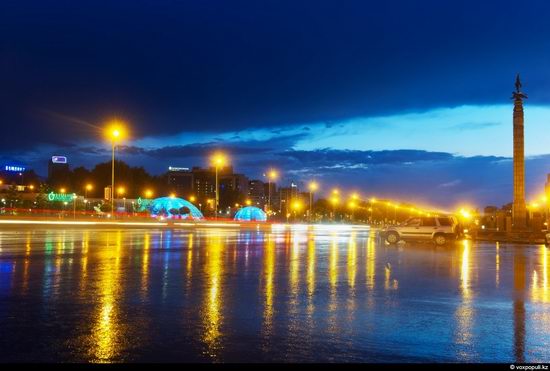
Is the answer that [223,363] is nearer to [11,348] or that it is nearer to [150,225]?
[11,348]

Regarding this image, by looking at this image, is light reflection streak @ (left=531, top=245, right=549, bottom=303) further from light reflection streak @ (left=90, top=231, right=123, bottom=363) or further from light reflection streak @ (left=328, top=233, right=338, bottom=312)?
light reflection streak @ (left=90, top=231, right=123, bottom=363)

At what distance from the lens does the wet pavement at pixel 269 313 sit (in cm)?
712

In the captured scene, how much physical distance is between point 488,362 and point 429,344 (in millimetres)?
991

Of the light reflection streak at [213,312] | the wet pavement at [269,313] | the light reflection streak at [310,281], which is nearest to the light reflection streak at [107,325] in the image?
the wet pavement at [269,313]

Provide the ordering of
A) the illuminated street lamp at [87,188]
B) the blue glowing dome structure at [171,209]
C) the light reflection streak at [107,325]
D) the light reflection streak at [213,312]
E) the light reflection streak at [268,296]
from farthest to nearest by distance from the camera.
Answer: the illuminated street lamp at [87,188], the blue glowing dome structure at [171,209], the light reflection streak at [268,296], the light reflection streak at [213,312], the light reflection streak at [107,325]

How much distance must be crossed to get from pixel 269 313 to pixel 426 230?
2660 centimetres

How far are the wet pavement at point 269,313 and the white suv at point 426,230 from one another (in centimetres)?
1670

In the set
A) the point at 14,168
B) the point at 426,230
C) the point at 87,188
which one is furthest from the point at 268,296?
the point at 14,168

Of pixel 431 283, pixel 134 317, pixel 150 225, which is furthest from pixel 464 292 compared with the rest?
pixel 150 225

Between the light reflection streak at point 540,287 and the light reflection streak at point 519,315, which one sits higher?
the light reflection streak at point 540,287

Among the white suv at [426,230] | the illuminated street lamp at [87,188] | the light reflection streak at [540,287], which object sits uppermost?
the illuminated street lamp at [87,188]

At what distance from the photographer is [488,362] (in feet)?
21.9

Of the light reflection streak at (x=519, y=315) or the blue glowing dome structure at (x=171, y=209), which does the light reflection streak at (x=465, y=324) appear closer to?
the light reflection streak at (x=519, y=315)

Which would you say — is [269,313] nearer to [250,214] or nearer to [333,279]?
[333,279]
